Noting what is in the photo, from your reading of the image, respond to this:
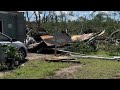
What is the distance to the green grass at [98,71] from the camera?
40.2ft

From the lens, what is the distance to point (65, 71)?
1323cm

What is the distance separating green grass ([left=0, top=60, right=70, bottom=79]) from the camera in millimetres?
12039

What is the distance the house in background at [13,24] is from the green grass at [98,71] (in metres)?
9.02

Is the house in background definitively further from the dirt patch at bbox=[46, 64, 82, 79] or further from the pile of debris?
the dirt patch at bbox=[46, 64, 82, 79]

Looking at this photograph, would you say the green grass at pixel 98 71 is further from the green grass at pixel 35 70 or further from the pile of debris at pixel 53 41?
the pile of debris at pixel 53 41

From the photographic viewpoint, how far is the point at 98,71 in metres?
13.4

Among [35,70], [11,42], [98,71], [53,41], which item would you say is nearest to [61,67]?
A: [35,70]

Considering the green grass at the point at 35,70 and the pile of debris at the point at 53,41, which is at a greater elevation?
the pile of debris at the point at 53,41

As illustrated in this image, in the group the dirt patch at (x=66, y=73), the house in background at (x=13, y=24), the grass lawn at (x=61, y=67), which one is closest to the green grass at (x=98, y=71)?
the grass lawn at (x=61, y=67)

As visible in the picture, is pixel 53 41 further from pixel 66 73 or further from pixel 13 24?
pixel 66 73

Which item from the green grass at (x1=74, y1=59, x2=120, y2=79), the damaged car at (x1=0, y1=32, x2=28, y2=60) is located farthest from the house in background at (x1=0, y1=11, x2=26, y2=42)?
the green grass at (x1=74, y1=59, x2=120, y2=79)

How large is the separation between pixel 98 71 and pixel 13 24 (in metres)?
12.2
